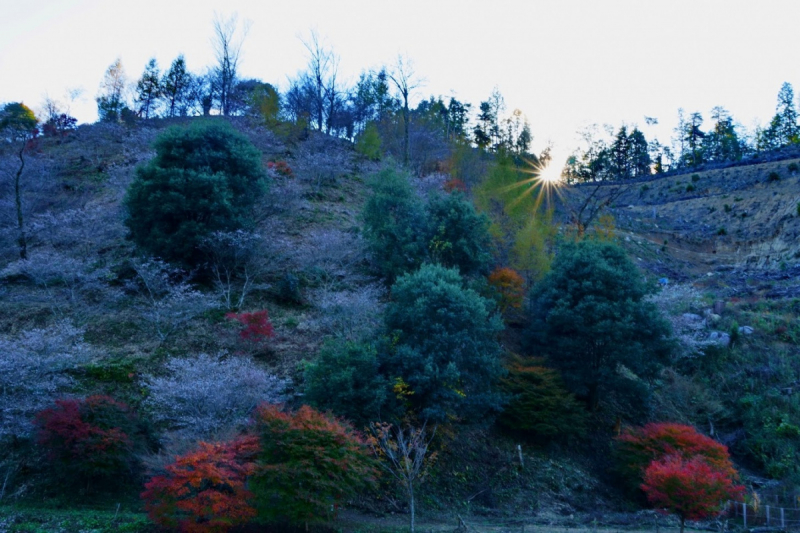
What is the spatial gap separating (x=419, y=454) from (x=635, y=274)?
14.5 m

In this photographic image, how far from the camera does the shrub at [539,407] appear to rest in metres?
21.6

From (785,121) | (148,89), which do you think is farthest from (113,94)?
(785,121)

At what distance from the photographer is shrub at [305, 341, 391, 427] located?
17391 millimetres

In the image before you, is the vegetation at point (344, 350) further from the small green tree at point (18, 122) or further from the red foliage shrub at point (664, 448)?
the small green tree at point (18, 122)

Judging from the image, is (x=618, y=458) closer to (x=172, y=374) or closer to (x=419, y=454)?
(x=419, y=454)

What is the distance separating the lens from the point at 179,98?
60875 mm

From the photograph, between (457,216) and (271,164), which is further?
(271,164)

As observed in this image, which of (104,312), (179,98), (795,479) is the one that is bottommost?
(795,479)

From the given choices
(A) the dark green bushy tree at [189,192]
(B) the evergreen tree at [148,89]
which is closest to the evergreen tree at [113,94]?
(B) the evergreen tree at [148,89]

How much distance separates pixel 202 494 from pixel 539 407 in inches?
543

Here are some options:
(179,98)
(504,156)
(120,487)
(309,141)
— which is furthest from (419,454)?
(179,98)

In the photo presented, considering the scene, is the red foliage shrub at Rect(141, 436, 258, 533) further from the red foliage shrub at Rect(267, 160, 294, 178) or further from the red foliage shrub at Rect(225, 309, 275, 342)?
the red foliage shrub at Rect(267, 160, 294, 178)

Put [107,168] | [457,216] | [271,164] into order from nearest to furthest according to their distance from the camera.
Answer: [457,216] < [271,164] < [107,168]

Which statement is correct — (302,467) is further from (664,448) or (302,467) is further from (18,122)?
(18,122)
